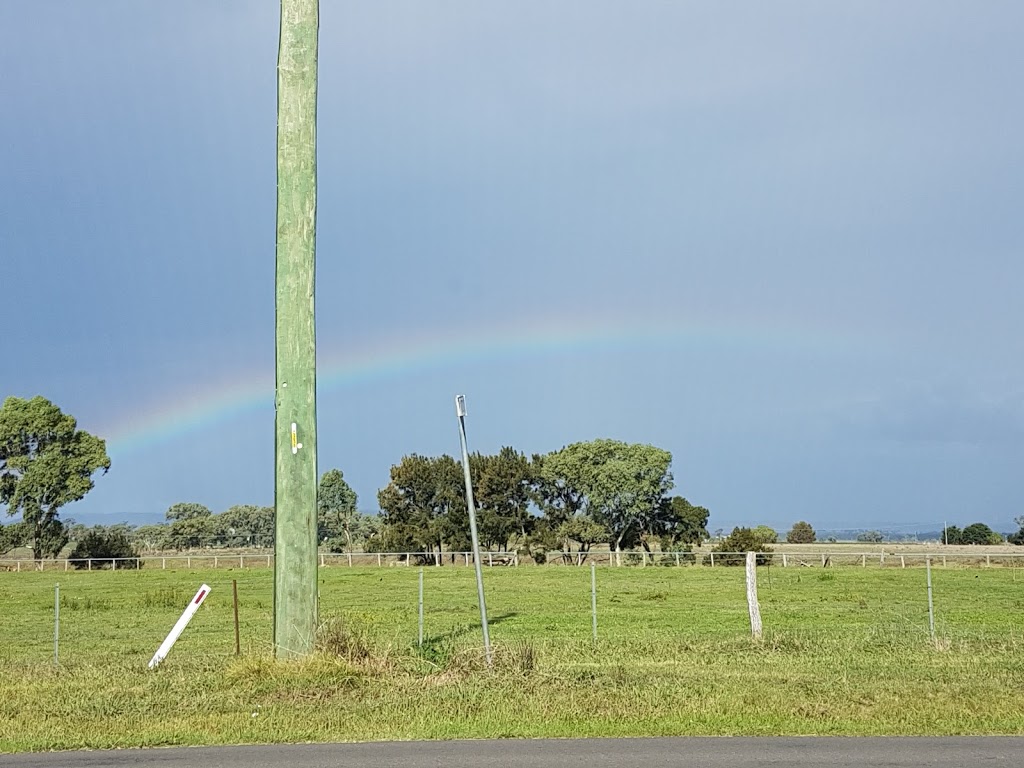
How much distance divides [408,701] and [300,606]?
1.97 meters

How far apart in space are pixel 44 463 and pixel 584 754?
72.9 meters

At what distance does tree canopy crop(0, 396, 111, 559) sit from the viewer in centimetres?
7306

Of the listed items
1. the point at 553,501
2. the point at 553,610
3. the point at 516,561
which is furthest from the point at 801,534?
the point at 553,610

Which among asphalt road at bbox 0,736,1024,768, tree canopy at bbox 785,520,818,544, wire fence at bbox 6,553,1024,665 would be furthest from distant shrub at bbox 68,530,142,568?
tree canopy at bbox 785,520,818,544

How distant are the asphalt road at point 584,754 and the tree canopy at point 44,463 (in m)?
70.5

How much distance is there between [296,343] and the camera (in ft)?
40.2

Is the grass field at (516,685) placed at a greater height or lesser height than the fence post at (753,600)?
lesser

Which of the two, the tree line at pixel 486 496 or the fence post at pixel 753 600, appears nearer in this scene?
the fence post at pixel 753 600

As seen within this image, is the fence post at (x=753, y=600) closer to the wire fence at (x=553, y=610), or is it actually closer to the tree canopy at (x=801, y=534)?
the wire fence at (x=553, y=610)

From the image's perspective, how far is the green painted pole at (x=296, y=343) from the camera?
1206cm

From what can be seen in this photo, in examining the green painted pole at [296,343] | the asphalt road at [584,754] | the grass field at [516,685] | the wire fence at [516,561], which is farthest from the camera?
the wire fence at [516,561]

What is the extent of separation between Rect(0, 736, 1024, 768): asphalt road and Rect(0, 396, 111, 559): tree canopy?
70.5m

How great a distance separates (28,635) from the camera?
23.7 metres

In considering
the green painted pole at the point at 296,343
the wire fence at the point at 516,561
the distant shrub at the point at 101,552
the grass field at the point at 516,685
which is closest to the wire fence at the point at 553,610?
the grass field at the point at 516,685
